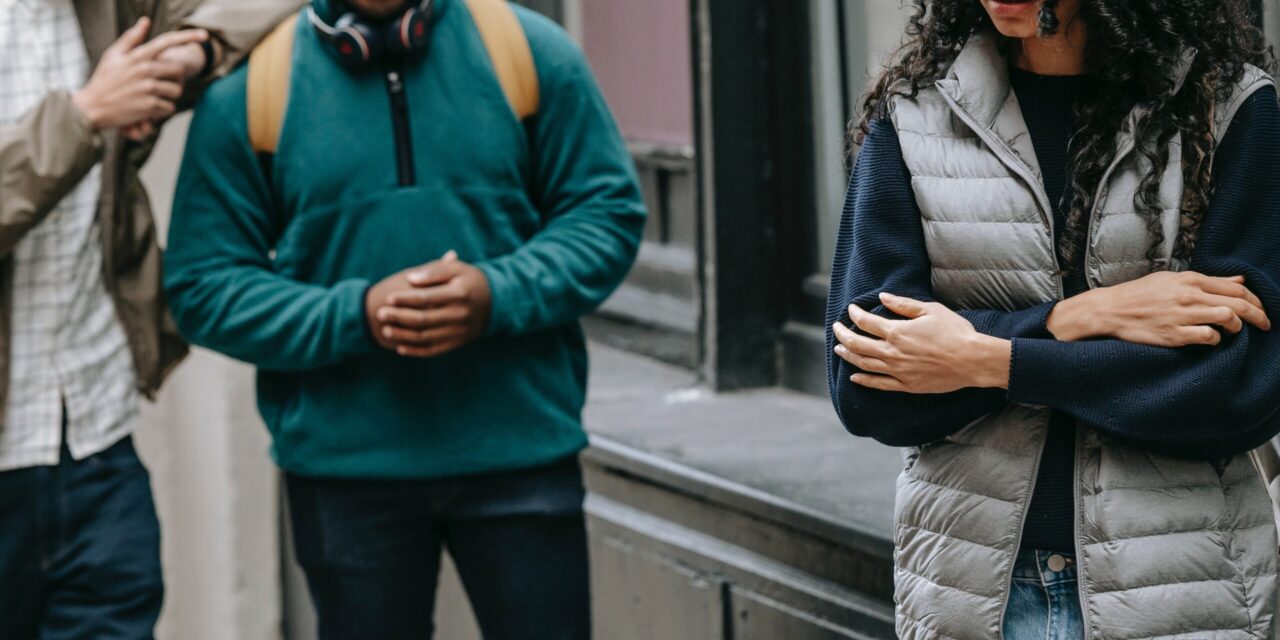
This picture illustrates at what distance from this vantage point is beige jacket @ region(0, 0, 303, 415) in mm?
3068

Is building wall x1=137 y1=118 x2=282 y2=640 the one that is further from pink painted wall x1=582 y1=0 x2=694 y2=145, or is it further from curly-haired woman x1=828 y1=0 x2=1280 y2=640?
curly-haired woman x1=828 y1=0 x2=1280 y2=640

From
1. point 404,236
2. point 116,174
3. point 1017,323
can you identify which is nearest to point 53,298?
point 116,174

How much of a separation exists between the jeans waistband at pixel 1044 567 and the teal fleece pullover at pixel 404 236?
1120 millimetres

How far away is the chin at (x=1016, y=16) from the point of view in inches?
89.7

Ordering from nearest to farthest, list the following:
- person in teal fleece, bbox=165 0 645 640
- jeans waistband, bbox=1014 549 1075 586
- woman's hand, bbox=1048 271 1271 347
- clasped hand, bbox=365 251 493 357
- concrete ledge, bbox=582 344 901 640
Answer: woman's hand, bbox=1048 271 1271 347
jeans waistband, bbox=1014 549 1075 586
clasped hand, bbox=365 251 493 357
person in teal fleece, bbox=165 0 645 640
concrete ledge, bbox=582 344 901 640

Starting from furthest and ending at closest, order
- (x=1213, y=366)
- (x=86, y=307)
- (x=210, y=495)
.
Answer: (x=210, y=495)
(x=86, y=307)
(x=1213, y=366)

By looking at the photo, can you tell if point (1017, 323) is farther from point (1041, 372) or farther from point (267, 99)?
point (267, 99)

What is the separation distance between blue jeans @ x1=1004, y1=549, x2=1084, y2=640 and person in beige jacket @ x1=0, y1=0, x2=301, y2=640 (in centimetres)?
173

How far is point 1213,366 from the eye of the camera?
2.21 meters

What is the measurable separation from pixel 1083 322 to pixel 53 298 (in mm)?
1910

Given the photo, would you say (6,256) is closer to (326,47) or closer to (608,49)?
(326,47)

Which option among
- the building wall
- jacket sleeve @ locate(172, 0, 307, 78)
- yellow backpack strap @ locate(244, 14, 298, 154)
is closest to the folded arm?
yellow backpack strap @ locate(244, 14, 298, 154)

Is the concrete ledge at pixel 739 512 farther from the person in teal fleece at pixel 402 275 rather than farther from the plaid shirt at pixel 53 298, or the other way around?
the plaid shirt at pixel 53 298

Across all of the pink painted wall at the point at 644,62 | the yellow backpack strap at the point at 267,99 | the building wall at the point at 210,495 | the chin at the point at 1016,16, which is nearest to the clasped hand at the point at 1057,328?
the chin at the point at 1016,16
